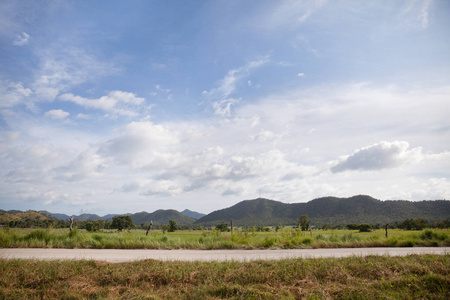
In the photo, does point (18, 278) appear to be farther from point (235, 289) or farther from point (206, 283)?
point (235, 289)

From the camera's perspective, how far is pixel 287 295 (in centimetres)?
628

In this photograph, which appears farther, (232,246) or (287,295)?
(232,246)

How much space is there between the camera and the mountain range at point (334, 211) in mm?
80125

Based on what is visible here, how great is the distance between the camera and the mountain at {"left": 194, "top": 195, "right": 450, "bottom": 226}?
263 ft

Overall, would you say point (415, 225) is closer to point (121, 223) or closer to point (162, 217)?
point (121, 223)

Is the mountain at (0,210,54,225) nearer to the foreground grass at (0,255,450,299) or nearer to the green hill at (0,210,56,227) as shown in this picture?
the green hill at (0,210,56,227)

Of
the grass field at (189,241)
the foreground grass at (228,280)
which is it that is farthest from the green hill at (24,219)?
the foreground grass at (228,280)

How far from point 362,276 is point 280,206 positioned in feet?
444

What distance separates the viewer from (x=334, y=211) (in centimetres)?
10912

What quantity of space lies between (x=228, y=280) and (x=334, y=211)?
4518 inches

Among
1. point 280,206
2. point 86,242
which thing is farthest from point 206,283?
point 280,206

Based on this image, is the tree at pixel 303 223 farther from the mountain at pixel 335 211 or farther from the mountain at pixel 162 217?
the mountain at pixel 162 217

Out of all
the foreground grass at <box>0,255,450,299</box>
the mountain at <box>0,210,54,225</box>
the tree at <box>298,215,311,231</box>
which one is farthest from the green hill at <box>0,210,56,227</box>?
the foreground grass at <box>0,255,450,299</box>

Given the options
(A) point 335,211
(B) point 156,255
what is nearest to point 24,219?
(B) point 156,255
